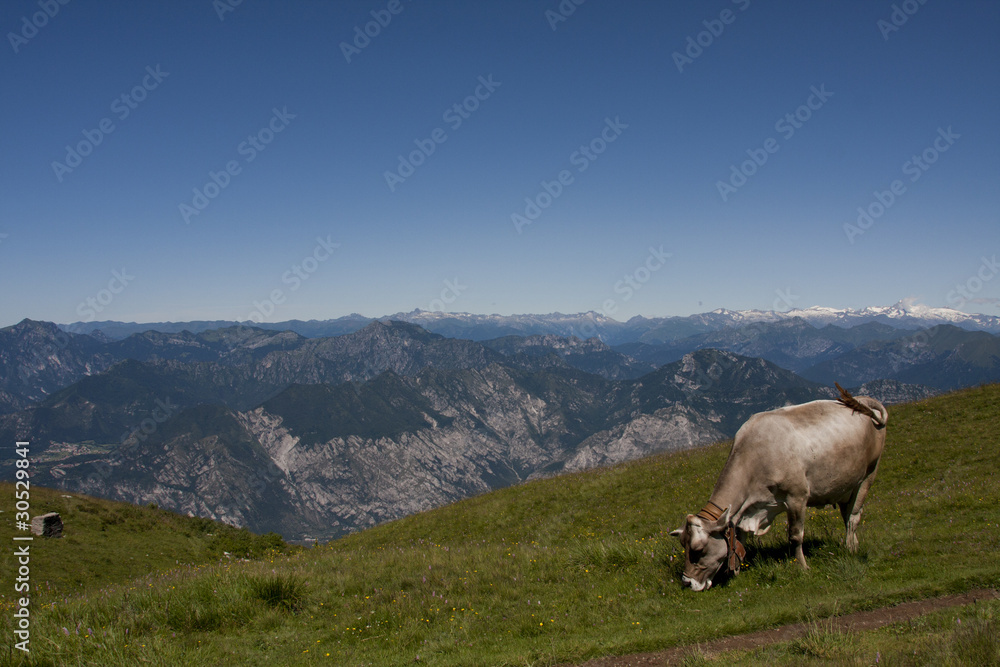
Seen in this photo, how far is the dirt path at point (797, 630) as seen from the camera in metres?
8.42

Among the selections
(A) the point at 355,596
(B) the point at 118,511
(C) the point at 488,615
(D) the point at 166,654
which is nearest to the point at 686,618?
(C) the point at 488,615

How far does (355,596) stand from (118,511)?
25607 mm

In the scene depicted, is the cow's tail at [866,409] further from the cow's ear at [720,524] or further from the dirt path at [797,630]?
the cow's ear at [720,524]

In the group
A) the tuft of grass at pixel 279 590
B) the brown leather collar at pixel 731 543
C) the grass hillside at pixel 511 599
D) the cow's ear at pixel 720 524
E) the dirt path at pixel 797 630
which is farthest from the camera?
the tuft of grass at pixel 279 590

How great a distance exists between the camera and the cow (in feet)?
34.4

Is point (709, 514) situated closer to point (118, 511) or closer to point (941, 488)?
point (941, 488)

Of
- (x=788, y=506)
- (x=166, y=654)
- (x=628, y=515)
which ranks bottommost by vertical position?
(x=628, y=515)

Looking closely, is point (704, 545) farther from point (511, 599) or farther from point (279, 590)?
point (279, 590)

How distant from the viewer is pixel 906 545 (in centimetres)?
1223

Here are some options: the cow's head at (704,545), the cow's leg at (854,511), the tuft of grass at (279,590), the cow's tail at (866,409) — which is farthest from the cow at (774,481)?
the tuft of grass at (279,590)

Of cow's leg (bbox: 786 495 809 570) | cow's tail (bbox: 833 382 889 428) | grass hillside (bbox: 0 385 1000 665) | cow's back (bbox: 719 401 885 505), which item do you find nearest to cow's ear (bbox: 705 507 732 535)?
cow's back (bbox: 719 401 885 505)

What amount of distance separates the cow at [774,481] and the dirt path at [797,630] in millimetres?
1659

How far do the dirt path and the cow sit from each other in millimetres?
1659

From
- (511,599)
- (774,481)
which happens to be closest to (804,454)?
(774,481)
